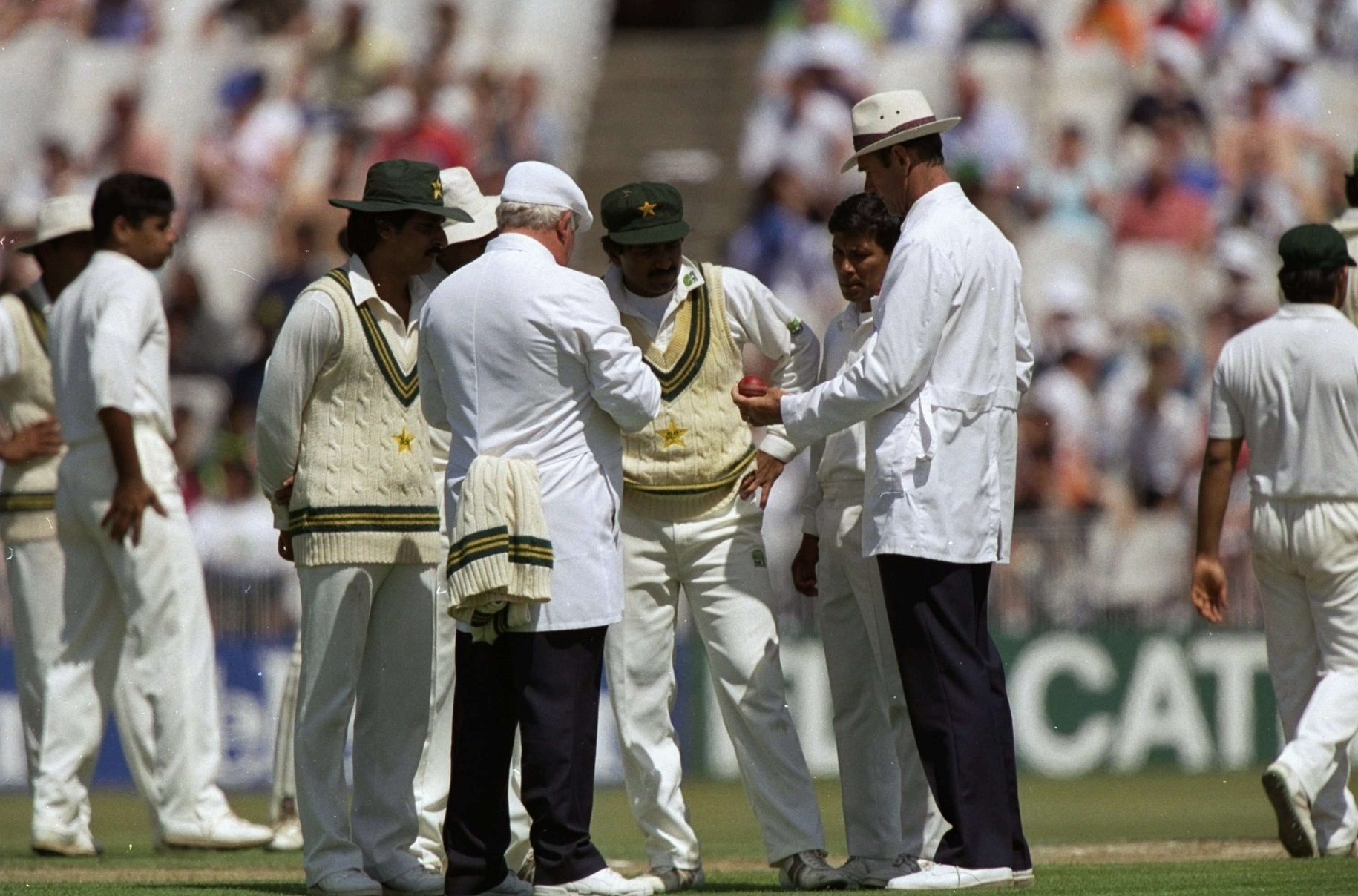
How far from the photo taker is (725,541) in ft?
24.5

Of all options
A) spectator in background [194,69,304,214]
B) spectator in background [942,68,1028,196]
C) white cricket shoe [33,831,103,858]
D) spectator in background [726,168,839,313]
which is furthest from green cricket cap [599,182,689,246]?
spectator in background [194,69,304,214]

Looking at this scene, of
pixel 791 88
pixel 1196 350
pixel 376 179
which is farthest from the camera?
pixel 791 88

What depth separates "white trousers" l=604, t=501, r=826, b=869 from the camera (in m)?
7.33

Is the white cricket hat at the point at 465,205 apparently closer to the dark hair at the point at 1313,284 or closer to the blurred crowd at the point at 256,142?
the dark hair at the point at 1313,284

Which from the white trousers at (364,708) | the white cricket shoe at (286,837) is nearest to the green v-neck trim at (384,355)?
the white trousers at (364,708)

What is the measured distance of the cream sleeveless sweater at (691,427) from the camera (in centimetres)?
741

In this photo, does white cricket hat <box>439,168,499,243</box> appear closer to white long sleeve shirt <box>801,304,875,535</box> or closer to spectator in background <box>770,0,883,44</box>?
white long sleeve shirt <box>801,304,875,535</box>

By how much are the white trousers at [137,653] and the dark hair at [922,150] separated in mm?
3938

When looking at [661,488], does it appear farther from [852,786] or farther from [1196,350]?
[1196,350]

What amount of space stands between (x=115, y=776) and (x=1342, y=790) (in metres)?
9.33

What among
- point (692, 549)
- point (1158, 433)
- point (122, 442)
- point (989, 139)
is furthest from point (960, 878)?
point (989, 139)

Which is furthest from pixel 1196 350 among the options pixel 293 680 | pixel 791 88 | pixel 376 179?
pixel 376 179

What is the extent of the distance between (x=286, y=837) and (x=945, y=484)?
12.8 feet

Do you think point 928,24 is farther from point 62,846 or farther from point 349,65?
point 62,846
